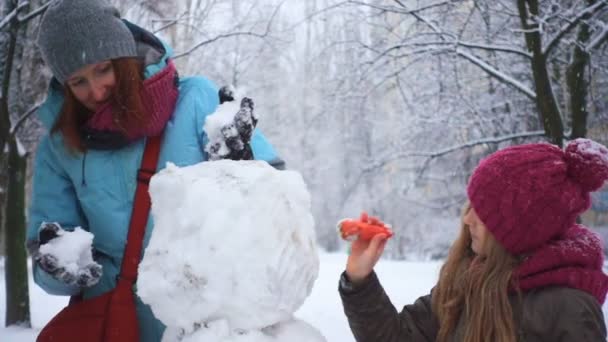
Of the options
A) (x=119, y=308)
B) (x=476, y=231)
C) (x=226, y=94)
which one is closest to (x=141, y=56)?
(x=226, y=94)

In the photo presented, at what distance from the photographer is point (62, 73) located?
1757mm

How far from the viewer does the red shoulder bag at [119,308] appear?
1.59 metres

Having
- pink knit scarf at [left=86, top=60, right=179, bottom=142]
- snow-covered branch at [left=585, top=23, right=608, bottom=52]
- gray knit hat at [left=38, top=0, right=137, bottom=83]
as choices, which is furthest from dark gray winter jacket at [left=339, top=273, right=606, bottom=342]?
snow-covered branch at [left=585, top=23, right=608, bottom=52]

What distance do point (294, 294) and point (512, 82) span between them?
5.28 metres

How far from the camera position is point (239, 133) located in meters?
1.55

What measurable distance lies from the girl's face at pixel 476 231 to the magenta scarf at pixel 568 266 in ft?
0.50

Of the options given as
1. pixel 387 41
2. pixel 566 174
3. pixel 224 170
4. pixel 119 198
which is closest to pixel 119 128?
pixel 119 198

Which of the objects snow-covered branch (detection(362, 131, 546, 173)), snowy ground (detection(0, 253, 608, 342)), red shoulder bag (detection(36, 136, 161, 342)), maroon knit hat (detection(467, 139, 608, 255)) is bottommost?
snowy ground (detection(0, 253, 608, 342))

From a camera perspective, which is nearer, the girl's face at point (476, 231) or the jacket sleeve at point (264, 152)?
the jacket sleeve at point (264, 152)

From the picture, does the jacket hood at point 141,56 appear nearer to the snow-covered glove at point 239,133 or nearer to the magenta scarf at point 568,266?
the snow-covered glove at point 239,133

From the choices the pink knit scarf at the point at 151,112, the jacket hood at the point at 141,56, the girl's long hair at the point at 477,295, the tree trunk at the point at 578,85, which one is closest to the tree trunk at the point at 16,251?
the jacket hood at the point at 141,56

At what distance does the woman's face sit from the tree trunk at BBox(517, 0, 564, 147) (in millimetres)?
4527

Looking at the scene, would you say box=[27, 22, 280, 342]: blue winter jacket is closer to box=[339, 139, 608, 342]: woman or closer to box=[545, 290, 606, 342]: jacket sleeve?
box=[339, 139, 608, 342]: woman

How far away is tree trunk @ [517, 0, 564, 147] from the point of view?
5.26 metres
